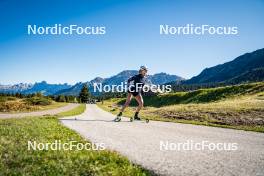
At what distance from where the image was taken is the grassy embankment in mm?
21031

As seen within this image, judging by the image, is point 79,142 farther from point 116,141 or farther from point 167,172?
point 167,172

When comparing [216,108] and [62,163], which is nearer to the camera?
[62,163]

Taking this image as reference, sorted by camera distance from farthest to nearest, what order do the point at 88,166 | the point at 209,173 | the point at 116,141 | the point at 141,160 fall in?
the point at 116,141 → the point at 141,160 → the point at 88,166 → the point at 209,173

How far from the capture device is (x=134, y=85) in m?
17.7

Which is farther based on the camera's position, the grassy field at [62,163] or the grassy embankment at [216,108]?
the grassy embankment at [216,108]

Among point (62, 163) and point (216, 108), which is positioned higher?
point (62, 163)

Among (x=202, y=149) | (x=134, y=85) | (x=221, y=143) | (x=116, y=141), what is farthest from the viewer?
(x=134, y=85)

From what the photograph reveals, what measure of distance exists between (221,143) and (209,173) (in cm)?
389

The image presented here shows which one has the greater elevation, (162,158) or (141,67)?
(141,67)

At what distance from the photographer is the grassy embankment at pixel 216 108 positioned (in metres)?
21.0

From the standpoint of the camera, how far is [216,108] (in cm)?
3002

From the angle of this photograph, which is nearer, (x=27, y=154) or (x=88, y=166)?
(x=88, y=166)

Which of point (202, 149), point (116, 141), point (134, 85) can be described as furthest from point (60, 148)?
point (134, 85)

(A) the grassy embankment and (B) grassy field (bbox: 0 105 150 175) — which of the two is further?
(A) the grassy embankment
